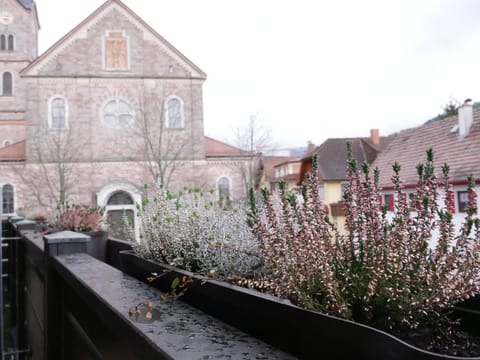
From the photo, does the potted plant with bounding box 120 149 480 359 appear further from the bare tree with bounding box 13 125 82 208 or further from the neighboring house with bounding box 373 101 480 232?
the bare tree with bounding box 13 125 82 208

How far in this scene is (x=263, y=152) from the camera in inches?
985

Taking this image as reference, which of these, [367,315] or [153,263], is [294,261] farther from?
[153,263]

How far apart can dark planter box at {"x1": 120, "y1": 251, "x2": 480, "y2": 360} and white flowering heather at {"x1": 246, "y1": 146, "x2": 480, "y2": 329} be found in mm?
94

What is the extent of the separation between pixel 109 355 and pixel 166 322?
0.50 meters

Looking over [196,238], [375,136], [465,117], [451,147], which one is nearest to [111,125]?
[375,136]

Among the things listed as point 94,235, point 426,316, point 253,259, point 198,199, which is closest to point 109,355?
point 253,259

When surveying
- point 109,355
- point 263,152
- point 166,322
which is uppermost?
point 263,152

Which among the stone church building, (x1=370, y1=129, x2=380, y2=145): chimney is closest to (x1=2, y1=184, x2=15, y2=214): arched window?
the stone church building

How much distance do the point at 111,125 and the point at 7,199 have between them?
6539 mm

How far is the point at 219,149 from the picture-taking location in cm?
2562

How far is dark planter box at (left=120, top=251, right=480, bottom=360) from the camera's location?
890mm

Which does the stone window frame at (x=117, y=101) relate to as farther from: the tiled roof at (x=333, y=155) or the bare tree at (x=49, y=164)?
the tiled roof at (x=333, y=155)

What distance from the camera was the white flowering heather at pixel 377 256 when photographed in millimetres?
1187

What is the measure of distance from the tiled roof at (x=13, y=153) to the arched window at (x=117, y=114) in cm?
459
